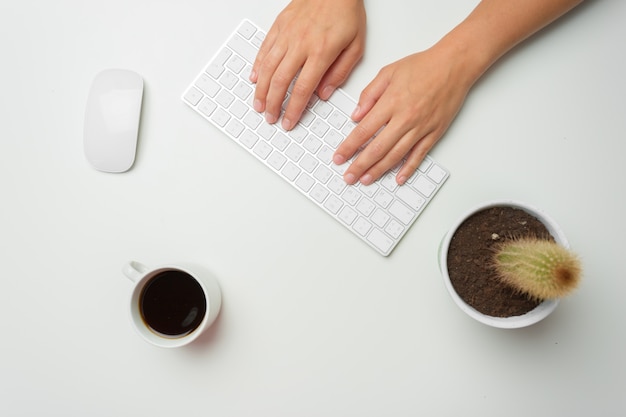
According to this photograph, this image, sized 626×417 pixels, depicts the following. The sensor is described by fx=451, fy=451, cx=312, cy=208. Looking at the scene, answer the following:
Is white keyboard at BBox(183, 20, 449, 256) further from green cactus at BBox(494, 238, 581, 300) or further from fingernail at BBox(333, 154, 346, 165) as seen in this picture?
green cactus at BBox(494, 238, 581, 300)

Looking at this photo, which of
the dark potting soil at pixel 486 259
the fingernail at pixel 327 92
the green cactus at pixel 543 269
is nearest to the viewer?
the green cactus at pixel 543 269

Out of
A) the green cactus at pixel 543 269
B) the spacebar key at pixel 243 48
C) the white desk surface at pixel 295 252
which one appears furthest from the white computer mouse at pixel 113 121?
the green cactus at pixel 543 269

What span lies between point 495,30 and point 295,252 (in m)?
0.43

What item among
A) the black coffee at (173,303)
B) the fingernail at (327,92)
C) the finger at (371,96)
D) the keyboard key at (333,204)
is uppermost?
the finger at (371,96)

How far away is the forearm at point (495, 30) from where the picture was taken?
64cm

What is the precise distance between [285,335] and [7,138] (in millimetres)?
526

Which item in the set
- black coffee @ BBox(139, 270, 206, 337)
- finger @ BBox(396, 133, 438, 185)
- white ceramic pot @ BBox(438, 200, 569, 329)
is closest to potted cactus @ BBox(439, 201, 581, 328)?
white ceramic pot @ BBox(438, 200, 569, 329)

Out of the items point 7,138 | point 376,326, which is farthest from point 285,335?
point 7,138

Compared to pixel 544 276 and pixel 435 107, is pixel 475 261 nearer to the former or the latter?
pixel 544 276

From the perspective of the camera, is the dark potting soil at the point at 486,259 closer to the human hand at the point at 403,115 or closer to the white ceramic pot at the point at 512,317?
the white ceramic pot at the point at 512,317

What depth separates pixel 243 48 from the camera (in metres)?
0.67

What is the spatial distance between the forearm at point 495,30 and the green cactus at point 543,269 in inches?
11.2

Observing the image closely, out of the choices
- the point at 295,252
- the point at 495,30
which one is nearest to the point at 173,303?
the point at 295,252

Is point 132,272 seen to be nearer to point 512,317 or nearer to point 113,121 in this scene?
point 113,121
